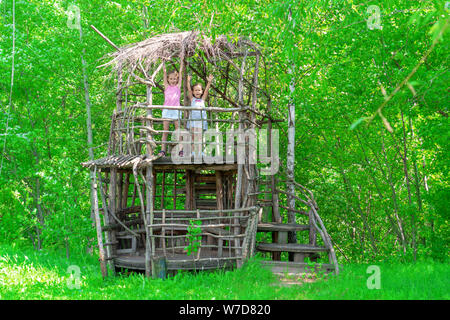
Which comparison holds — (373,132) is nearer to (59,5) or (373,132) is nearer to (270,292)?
(270,292)

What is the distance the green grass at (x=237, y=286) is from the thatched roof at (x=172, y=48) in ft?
15.1

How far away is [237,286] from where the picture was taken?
7883 mm

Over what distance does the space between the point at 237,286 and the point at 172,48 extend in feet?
18.0

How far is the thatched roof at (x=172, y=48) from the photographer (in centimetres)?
977

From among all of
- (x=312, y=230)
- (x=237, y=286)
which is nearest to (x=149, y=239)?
(x=237, y=286)

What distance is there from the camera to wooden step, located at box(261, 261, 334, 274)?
9.21 m

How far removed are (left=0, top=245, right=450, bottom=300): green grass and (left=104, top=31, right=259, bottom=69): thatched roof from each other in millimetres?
4612

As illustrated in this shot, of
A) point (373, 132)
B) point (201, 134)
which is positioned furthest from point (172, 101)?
point (373, 132)

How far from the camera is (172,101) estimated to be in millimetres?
10328
